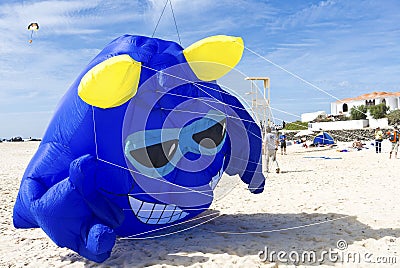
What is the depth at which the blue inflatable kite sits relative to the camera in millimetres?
4746

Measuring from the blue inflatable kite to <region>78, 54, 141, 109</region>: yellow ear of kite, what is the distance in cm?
1

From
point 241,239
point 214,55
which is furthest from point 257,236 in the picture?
point 214,55

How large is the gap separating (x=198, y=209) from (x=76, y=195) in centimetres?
188

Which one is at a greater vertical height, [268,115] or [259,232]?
[268,115]

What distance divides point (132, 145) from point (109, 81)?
0.93 m

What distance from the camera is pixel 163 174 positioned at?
5.37m

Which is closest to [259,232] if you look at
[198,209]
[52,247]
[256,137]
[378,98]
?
[198,209]

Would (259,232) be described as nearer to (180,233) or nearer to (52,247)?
(180,233)

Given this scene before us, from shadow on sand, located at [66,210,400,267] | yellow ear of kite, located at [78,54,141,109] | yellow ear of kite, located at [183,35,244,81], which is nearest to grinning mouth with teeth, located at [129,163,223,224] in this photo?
shadow on sand, located at [66,210,400,267]

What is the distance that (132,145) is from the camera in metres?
5.14

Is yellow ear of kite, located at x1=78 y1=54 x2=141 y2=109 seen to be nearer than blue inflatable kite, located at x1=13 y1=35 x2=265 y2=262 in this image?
Yes

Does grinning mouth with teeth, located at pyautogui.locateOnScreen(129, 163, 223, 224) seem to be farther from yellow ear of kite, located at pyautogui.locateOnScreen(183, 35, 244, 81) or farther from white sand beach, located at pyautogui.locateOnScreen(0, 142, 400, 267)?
yellow ear of kite, located at pyautogui.locateOnScreen(183, 35, 244, 81)

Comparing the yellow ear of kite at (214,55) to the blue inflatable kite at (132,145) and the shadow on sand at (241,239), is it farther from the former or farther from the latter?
the shadow on sand at (241,239)

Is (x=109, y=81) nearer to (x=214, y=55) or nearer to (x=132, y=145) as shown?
(x=132, y=145)
